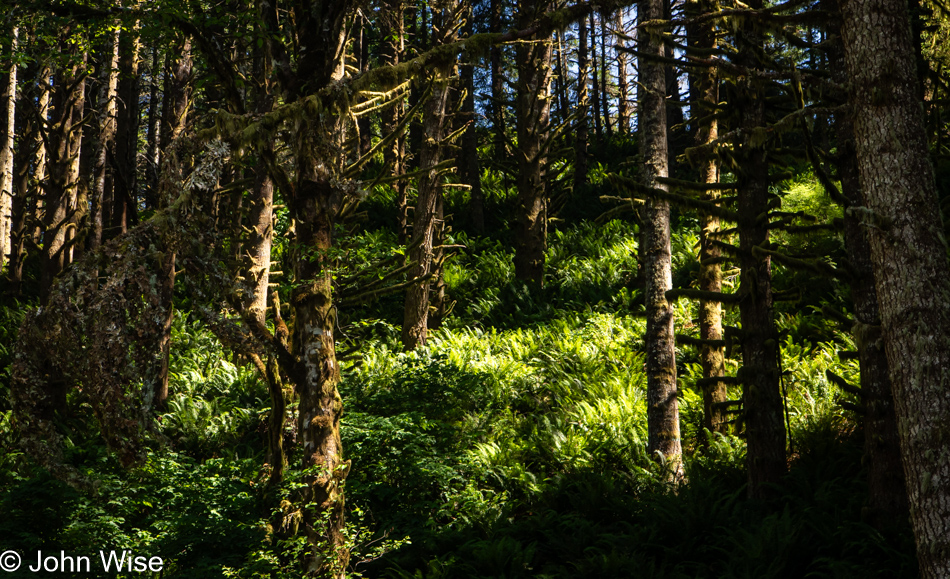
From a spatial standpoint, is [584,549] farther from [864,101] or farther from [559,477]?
[864,101]

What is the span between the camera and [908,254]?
441cm

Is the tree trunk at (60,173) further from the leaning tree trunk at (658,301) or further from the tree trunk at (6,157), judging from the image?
A: the leaning tree trunk at (658,301)

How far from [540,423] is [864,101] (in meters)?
6.56

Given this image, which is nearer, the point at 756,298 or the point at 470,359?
the point at 756,298

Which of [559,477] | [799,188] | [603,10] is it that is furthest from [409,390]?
[799,188]

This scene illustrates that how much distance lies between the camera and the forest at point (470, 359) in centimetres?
443

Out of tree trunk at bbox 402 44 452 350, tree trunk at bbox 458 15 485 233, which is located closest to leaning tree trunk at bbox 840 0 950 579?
tree trunk at bbox 402 44 452 350

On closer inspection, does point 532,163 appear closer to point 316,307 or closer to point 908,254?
point 316,307

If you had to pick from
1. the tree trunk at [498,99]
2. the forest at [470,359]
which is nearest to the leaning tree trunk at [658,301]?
the forest at [470,359]

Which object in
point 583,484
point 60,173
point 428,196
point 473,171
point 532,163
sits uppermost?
point 473,171

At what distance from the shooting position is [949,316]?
172 inches

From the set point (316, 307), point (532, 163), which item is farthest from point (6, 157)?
point (532, 163)

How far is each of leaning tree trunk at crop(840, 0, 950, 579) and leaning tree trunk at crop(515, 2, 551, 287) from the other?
9.95 meters

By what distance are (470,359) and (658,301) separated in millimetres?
4924
